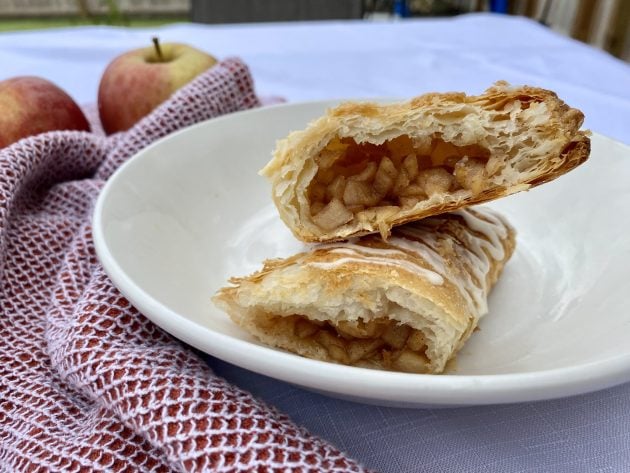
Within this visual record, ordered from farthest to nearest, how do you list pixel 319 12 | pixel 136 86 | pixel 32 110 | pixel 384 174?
pixel 319 12 < pixel 136 86 < pixel 32 110 < pixel 384 174

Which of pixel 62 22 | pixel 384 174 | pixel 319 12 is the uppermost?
pixel 384 174

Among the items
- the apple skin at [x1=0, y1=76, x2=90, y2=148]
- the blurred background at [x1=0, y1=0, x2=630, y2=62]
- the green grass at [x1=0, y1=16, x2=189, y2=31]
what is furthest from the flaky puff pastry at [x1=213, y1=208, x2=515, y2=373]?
the green grass at [x1=0, y1=16, x2=189, y2=31]

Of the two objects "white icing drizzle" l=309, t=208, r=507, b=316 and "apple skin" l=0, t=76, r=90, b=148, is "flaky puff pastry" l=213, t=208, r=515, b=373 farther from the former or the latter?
"apple skin" l=0, t=76, r=90, b=148

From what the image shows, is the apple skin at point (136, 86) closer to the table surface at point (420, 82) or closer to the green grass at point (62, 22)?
the table surface at point (420, 82)

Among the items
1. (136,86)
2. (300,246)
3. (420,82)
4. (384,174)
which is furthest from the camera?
(420,82)

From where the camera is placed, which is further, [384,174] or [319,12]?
[319,12]

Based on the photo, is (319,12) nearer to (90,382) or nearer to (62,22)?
(90,382)

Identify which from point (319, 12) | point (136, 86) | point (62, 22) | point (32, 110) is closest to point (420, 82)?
point (136, 86)

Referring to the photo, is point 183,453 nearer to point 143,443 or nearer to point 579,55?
point 143,443
